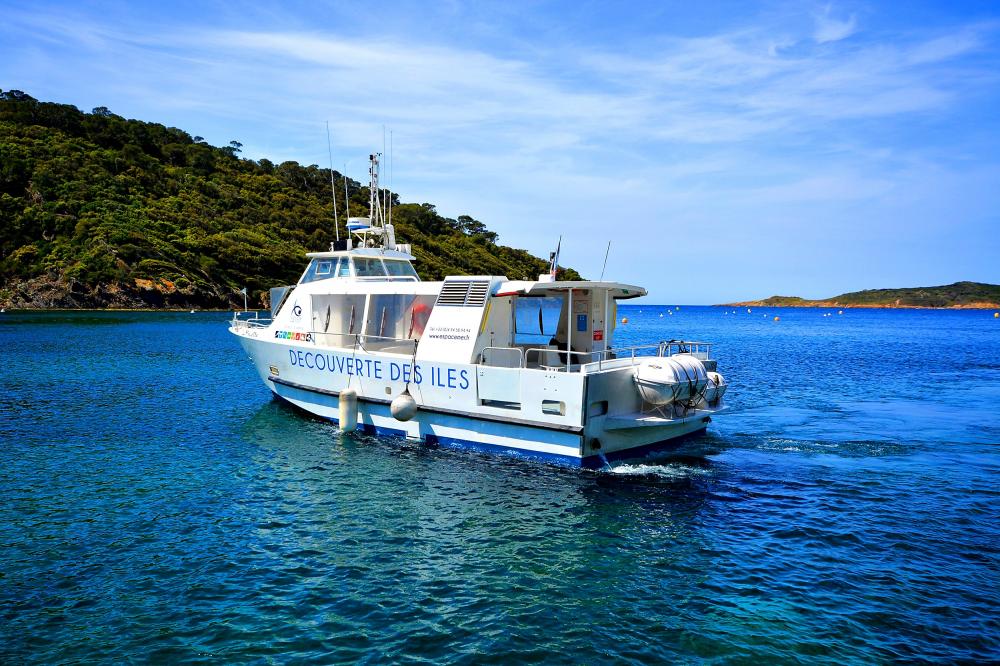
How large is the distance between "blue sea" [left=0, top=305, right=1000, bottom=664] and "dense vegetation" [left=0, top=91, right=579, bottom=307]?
175 ft

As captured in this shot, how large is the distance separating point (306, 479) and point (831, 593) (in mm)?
9372

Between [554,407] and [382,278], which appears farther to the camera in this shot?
[382,278]

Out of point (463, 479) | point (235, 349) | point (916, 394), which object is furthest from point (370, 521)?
point (235, 349)

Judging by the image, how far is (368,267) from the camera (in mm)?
18484

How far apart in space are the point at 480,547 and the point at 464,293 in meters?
6.86

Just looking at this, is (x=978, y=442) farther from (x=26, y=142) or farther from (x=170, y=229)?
(x=26, y=142)

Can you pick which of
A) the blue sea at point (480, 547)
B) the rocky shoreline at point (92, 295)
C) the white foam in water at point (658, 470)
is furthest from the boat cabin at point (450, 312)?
the rocky shoreline at point (92, 295)

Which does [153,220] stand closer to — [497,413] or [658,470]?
[497,413]

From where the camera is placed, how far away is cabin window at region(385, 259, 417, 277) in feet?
62.4

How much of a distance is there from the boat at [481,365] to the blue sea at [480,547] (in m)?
0.73

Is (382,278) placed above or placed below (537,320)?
above

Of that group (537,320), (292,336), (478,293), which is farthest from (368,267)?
(537,320)

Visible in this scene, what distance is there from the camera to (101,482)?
12391 millimetres

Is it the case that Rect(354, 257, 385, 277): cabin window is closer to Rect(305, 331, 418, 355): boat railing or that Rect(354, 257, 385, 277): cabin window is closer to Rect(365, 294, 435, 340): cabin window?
Rect(365, 294, 435, 340): cabin window
